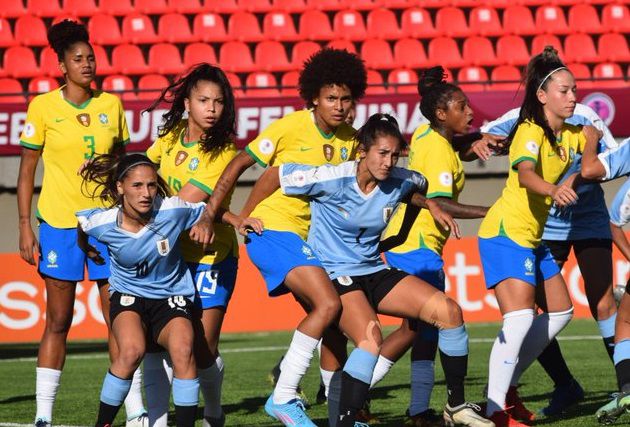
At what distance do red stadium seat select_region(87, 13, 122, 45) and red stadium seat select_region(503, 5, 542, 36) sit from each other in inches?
237

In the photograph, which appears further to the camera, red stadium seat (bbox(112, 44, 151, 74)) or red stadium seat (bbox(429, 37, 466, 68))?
red stadium seat (bbox(429, 37, 466, 68))

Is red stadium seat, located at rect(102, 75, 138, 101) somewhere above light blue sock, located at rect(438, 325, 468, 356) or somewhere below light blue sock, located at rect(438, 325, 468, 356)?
above

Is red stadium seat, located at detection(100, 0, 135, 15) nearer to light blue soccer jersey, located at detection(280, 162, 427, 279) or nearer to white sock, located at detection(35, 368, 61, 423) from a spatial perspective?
white sock, located at detection(35, 368, 61, 423)

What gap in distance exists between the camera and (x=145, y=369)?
6.46m

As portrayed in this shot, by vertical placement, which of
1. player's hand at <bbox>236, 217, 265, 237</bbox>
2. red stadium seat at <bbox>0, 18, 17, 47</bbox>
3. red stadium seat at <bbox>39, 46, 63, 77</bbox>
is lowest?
player's hand at <bbox>236, 217, 265, 237</bbox>

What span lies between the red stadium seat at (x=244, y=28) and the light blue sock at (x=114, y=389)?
509 inches

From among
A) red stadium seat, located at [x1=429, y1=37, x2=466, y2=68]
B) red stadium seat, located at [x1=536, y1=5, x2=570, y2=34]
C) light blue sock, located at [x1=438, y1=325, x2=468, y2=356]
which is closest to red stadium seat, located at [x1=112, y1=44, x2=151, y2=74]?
red stadium seat, located at [x1=429, y1=37, x2=466, y2=68]

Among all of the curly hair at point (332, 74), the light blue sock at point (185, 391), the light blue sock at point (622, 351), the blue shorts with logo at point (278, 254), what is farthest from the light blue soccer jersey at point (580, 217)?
the light blue sock at point (185, 391)

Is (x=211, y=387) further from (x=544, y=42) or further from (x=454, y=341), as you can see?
(x=544, y=42)

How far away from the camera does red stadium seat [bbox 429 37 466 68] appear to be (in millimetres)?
18431

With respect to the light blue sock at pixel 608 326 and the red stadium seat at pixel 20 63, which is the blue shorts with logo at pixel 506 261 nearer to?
the light blue sock at pixel 608 326

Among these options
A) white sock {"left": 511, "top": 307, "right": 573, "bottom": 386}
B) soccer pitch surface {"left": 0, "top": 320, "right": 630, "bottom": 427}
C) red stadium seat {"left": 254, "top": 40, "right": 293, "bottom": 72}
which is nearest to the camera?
white sock {"left": 511, "top": 307, "right": 573, "bottom": 386}

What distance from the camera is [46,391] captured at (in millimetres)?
6996

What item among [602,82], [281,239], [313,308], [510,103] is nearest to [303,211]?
[281,239]
